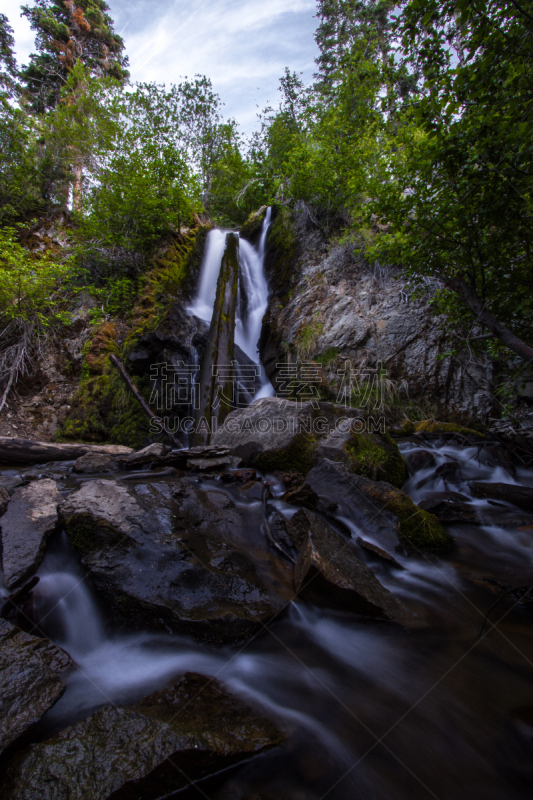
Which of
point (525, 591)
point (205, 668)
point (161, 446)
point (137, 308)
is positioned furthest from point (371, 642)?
point (137, 308)

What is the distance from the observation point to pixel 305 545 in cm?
259

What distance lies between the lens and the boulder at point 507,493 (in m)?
3.91

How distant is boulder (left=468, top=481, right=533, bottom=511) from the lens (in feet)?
12.8

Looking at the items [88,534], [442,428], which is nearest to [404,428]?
[442,428]

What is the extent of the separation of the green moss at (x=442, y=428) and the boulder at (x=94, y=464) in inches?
236

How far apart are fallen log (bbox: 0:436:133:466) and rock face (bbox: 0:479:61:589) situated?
2.36 m

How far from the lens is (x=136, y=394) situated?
7301mm

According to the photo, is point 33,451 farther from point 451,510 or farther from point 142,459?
point 451,510

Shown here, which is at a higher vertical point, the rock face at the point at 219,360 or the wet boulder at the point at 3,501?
the rock face at the point at 219,360

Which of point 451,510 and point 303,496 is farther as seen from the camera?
point 451,510

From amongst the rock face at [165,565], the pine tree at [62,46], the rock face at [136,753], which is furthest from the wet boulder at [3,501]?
the pine tree at [62,46]

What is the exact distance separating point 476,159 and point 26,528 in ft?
17.7

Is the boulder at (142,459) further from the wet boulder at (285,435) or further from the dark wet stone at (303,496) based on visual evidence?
the dark wet stone at (303,496)

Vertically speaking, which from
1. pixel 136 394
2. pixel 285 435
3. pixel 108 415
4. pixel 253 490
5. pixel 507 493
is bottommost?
pixel 507 493
